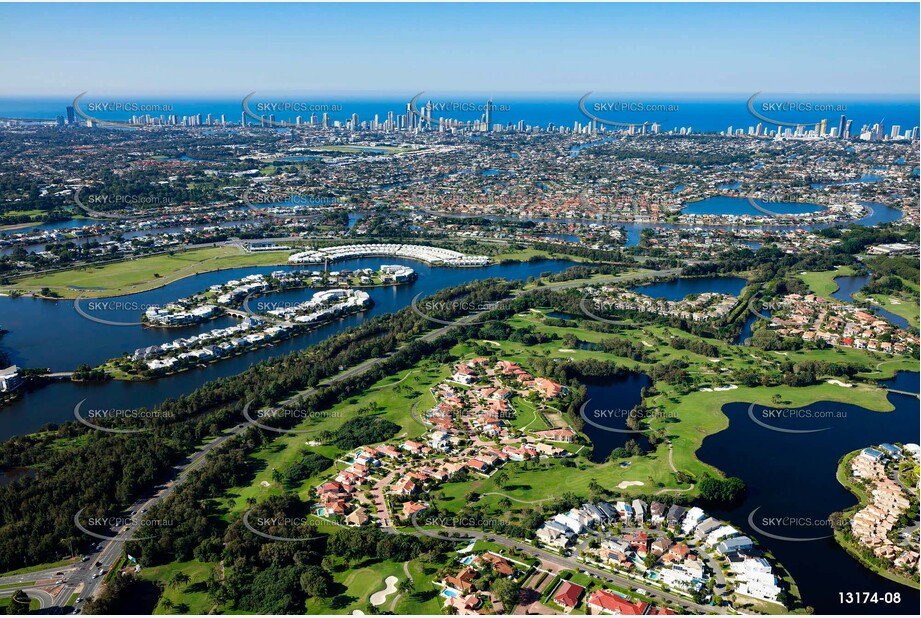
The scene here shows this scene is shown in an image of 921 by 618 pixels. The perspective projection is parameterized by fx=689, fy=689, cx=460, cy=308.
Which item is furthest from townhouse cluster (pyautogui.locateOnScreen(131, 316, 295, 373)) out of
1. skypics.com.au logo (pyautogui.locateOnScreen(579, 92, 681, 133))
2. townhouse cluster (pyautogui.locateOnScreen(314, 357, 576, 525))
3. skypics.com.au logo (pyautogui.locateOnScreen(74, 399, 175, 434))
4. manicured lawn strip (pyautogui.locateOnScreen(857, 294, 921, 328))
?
skypics.com.au logo (pyautogui.locateOnScreen(579, 92, 681, 133))

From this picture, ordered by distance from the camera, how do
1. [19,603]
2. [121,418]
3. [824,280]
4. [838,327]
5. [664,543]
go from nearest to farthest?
[19,603] < [664,543] < [121,418] < [838,327] < [824,280]

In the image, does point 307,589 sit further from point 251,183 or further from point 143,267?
point 251,183

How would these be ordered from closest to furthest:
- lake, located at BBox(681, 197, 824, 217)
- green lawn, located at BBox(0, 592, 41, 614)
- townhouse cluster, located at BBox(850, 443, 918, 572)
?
green lawn, located at BBox(0, 592, 41, 614)
townhouse cluster, located at BBox(850, 443, 918, 572)
lake, located at BBox(681, 197, 824, 217)

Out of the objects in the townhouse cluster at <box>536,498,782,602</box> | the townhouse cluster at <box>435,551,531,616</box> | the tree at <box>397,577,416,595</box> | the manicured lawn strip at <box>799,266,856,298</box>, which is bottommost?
the tree at <box>397,577,416,595</box>

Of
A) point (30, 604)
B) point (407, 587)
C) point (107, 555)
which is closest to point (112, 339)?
point (107, 555)

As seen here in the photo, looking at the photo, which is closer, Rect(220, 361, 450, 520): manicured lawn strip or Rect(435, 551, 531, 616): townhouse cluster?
Rect(435, 551, 531, 616): townhouse cluster

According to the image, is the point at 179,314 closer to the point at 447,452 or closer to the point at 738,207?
the point at 447,452

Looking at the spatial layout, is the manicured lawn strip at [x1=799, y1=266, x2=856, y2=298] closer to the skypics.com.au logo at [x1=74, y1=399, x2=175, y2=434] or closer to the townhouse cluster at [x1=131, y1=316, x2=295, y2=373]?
the townhouse cluster at [x1=131, y1=316, x2=295, y2=373]

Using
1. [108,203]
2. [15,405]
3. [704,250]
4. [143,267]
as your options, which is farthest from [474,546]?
[108,203]
